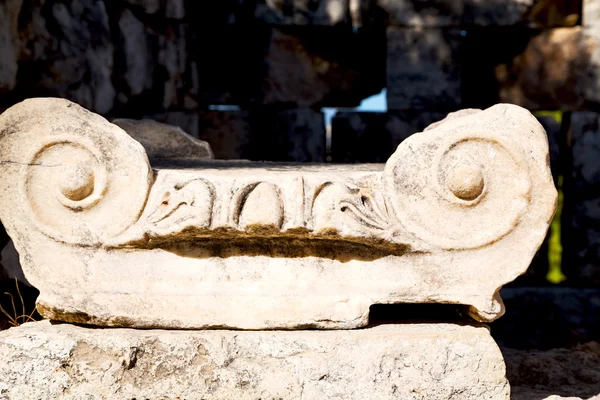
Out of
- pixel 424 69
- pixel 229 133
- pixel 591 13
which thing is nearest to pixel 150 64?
pixel 229 133

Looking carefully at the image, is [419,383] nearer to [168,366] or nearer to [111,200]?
[168,366]

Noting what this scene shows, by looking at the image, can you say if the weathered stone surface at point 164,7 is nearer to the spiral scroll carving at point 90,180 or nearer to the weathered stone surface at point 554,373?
the spiral scroll carving at point 90,180

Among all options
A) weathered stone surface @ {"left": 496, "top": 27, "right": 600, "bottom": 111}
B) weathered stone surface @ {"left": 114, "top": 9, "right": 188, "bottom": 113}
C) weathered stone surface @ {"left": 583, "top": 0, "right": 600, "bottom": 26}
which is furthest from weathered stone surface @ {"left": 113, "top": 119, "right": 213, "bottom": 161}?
weathered stone surface @ {"left": 583, "top": 0, "right": 600, "bottom": 26}

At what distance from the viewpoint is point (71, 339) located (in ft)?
7.84

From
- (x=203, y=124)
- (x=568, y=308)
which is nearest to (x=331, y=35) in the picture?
(x=203, y=124)

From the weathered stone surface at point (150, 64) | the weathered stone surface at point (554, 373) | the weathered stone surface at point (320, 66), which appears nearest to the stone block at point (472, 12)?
the weathered stone surface at point (320, 66)

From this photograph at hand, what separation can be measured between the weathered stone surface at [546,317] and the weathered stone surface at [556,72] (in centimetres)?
96

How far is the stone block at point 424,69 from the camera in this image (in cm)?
469

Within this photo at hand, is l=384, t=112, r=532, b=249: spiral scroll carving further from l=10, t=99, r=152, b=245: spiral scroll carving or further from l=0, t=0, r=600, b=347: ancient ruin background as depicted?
l=0, t=0, r=600, b=347: ancient ruin background

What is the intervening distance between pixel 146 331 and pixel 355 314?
1.82ft

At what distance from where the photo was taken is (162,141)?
3543 millimetres

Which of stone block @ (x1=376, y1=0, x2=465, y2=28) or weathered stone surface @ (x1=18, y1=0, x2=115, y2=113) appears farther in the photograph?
stone block @ (x1=376, y1=0, x2=465, y2=28)

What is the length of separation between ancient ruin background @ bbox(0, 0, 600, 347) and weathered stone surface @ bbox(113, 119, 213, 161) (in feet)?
2.68

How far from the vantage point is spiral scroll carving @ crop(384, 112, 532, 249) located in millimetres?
2436
